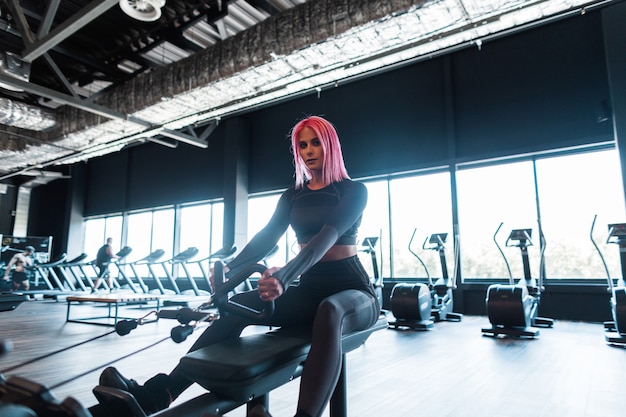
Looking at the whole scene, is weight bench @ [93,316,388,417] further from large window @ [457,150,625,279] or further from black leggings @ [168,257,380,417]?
large window @ [457,150,625,279]

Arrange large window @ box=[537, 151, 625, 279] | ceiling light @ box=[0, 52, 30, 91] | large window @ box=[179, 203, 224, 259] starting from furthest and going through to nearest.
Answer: large window @ box=[179, 203, 224, 259], large window @ box=[537, 151, 625, 279], ceiling light @ box=[0, 52, 30, 91]

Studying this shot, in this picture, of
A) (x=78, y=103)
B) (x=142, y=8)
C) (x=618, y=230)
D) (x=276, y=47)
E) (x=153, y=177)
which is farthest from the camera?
(x=153, y=177)

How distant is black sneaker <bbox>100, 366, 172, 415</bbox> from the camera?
125 cm

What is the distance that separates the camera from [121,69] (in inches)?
278

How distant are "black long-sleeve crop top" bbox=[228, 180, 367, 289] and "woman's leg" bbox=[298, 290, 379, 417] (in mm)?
245

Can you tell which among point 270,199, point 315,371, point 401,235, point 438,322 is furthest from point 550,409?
point 270,199

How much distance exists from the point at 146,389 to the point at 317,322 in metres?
0.60

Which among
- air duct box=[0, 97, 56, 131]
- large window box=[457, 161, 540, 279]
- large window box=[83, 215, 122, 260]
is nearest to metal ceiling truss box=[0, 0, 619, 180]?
air duct box=[0, 97, 56, 131]

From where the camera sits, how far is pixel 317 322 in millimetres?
1226

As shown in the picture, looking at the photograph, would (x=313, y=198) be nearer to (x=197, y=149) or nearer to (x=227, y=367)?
(x=227, y=367)

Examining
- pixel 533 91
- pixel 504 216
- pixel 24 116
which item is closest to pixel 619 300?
pixel 504 216

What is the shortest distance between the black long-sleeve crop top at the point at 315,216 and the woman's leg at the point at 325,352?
0.24 meters

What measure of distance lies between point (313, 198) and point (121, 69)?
22.2 feet

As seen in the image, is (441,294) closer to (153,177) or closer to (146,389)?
(146,389)
